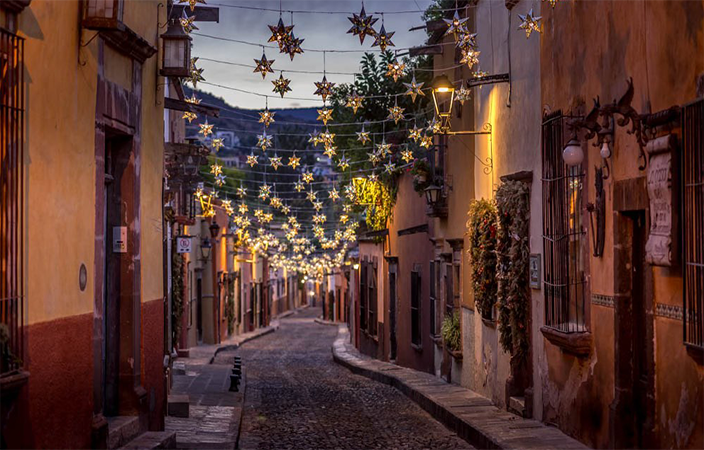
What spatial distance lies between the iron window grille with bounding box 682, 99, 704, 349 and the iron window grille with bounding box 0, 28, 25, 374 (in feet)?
16.6

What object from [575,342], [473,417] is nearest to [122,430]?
[575,342]

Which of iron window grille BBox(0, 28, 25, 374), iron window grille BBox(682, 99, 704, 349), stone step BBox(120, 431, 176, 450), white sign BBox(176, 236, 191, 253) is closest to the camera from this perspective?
iron window grille BBox(0, 28, 25, 374)

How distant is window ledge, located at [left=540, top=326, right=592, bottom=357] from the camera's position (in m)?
10.7

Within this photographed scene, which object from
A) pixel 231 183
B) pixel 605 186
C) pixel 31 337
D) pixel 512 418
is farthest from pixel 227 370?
pixel 231 183

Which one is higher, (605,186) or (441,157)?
(441,157)

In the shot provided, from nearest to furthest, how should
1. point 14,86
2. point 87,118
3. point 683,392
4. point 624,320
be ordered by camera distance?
point 14,86
point 683,392
point 87,118
point 624,320

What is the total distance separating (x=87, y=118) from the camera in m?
8.86

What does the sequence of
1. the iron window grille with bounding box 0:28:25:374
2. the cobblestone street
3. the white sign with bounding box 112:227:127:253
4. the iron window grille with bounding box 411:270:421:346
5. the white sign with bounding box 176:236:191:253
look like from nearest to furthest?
the iron window grille with bounding box 0:28:25:374, the white sign with bounding box 112:227:127:253, the cobblestone street, the white sign with bounding box 176:236:191:253, the iron window grille with bounding box 411:270:421:346

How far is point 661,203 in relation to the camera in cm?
840

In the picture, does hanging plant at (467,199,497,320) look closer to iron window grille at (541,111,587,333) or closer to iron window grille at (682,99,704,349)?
iron window grille at (541,111,587,333)

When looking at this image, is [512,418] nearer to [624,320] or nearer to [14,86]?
[624,320]

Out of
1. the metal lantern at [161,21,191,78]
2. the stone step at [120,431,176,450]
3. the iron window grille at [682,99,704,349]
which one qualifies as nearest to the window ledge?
the iron window grille at [682,99,704,349]

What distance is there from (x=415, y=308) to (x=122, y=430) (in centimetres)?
1431

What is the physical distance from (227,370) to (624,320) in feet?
50.8
